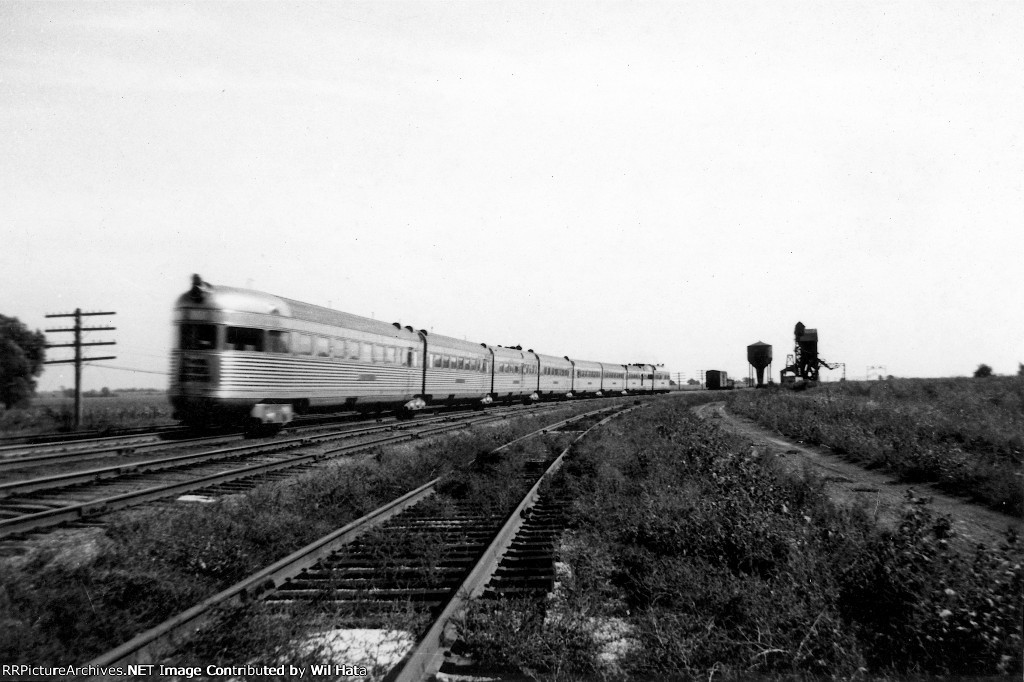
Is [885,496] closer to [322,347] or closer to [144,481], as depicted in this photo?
[144,481]

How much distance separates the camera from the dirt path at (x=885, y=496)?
719cm

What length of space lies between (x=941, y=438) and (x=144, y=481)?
15116mm

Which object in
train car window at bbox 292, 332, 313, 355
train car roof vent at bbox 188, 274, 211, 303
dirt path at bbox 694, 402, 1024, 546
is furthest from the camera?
train car window at bbox 292, 332, 313, 355

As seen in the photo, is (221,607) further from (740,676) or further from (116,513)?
(116,513)

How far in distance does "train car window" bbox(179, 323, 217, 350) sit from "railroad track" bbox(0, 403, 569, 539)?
2328 millimetres

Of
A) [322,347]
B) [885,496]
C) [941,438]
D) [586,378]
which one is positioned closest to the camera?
[885,496]

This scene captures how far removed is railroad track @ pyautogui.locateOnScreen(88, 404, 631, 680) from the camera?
379cm

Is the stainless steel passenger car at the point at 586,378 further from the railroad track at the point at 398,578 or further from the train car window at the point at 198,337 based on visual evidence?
the railroad track at the point at 398,578

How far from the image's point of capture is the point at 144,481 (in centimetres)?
964

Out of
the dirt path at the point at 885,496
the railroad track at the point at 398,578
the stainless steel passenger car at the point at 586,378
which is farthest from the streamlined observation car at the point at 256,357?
the stainless steel passenger car at the point at 586,378

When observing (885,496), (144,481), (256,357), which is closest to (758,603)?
(885,496)

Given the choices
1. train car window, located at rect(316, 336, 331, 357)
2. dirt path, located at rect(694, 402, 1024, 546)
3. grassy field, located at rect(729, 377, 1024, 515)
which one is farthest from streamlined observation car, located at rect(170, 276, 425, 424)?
grassy field, located at rect(729, 377, 1024, 515)

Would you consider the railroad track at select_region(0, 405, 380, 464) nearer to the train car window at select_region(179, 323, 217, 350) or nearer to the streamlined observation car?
the streamlined observation car

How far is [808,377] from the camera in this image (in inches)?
2015
